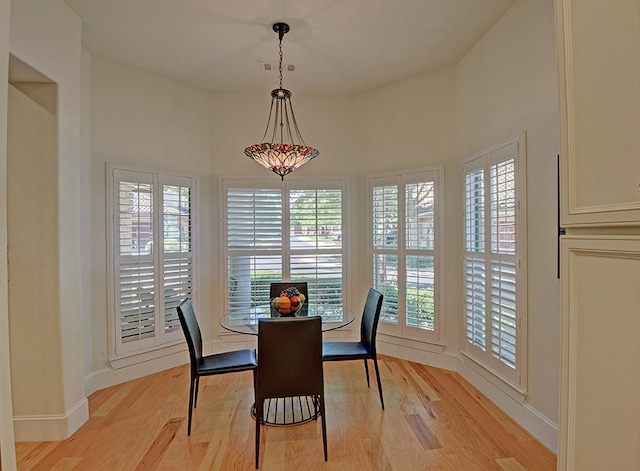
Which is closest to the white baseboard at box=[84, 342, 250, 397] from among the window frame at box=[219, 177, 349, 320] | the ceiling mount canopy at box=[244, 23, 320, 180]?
the window frame at box=[219, 177, 349, 320]

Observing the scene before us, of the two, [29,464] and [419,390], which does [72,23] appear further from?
[419,390]

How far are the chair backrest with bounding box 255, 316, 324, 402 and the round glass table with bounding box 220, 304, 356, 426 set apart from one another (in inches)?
13.6

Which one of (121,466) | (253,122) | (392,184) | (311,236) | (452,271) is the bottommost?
(121,466)

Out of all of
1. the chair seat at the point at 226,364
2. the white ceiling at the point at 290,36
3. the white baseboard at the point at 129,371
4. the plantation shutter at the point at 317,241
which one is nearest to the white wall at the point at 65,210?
the white ceiling at the point at 290,36

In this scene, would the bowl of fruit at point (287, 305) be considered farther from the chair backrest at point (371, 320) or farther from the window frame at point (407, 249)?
the window frame at point (407, 249)

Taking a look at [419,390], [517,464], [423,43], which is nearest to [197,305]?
[419,390]

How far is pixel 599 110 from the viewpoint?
1.02m

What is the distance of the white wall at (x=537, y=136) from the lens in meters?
2.41

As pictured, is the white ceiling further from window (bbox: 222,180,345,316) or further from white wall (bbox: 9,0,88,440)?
window (bbox: 222,180,345,316)

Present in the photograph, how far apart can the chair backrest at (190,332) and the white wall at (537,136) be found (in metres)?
2.51

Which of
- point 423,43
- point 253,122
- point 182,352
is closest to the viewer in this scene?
point 423,43

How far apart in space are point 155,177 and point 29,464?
259 centimetres

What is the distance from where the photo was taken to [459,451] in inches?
94.3

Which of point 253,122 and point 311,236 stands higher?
point 253,122
